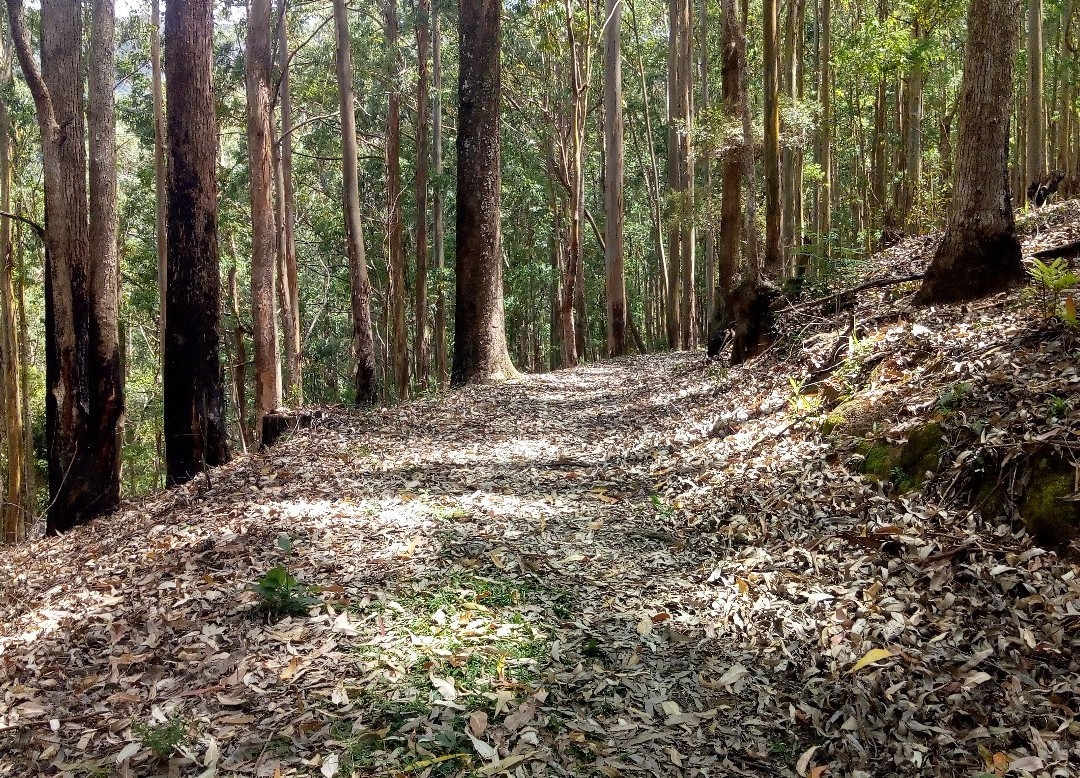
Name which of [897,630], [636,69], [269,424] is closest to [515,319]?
[636,69]

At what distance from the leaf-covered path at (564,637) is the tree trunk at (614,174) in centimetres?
1175

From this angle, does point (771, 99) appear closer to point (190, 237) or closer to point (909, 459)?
point (909, 459)

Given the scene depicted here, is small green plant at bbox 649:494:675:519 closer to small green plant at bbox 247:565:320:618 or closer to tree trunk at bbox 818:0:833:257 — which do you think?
small green plant at bbox 247:565:320:618

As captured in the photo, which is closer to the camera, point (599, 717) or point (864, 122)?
point (599, 717)

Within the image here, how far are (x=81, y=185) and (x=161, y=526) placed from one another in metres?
4.10

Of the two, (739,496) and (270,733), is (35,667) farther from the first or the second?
(739,496)

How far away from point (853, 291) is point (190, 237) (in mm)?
5679

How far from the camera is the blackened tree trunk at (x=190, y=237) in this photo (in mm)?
6082

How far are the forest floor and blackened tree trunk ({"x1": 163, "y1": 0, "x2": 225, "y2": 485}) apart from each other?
0.98 metres

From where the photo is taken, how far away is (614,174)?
1600 cm

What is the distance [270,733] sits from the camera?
255 cm

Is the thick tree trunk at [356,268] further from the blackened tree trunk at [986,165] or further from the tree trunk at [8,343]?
the tree trunk at [8,343]

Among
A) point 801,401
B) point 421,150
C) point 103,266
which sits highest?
point 421,150

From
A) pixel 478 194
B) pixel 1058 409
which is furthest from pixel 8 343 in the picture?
pixel 1058 409
